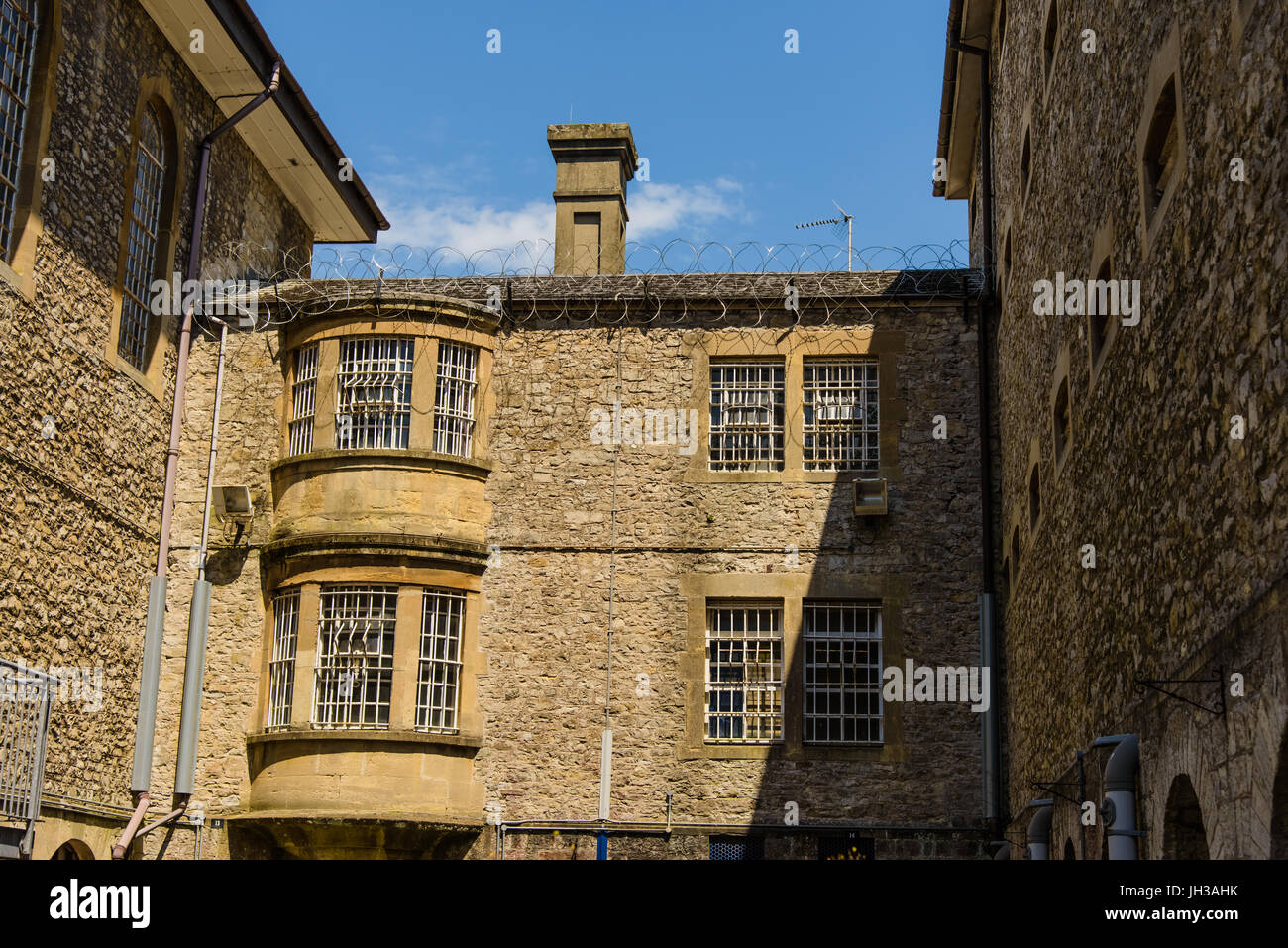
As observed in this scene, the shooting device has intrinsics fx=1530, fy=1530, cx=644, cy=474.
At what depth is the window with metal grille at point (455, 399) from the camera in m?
19.1

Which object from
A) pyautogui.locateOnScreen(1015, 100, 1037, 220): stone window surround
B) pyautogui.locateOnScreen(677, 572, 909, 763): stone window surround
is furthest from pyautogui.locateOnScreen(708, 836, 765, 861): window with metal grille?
pyautogui.locateOnScreen(1015, 100, 1037, 220): stone window surround

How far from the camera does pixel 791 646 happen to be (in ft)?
59.9

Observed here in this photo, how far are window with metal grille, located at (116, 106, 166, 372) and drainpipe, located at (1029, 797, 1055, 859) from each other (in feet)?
37.8

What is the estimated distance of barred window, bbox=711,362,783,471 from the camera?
19.1m

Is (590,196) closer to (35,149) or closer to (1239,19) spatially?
(35,149)

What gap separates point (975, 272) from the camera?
19172 mm

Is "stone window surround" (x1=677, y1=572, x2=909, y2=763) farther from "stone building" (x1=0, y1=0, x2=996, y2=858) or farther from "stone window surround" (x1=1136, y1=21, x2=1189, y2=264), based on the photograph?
"stone window surround" (x1=1136, y1=21, x2=1189, y2=264)

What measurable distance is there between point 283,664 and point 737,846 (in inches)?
231

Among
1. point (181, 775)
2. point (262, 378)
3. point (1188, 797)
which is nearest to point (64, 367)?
point (262, 378)

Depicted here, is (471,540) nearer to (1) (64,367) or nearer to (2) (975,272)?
(1) (64,367)
